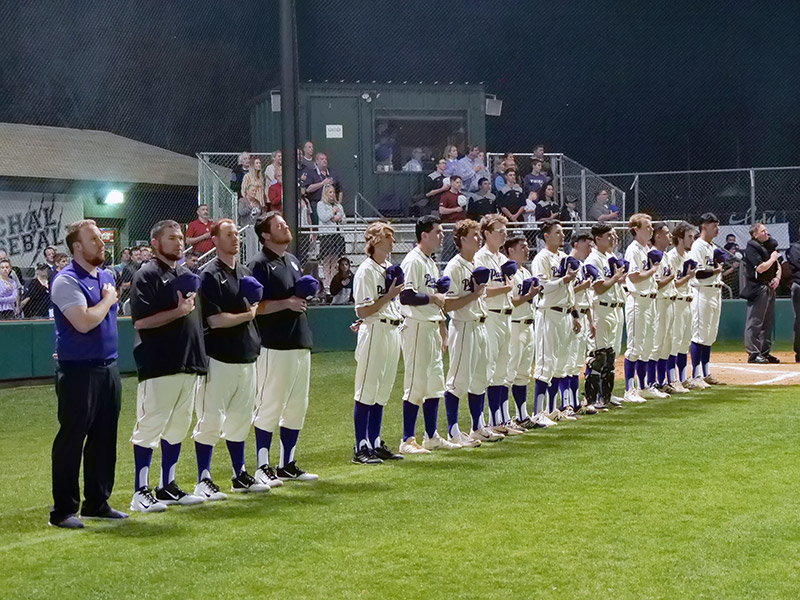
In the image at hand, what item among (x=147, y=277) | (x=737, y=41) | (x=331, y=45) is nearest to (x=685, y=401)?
(x=147, y=277)

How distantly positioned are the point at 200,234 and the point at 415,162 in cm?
491

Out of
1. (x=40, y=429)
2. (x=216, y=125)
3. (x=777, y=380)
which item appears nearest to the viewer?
(x=40, y=429)

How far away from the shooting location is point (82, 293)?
5.68m

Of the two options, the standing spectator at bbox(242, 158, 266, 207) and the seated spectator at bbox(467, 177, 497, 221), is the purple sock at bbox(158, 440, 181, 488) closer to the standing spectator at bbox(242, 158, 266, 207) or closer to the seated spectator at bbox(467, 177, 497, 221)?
the standing spectator at bbox(242, 158, 266, 207)

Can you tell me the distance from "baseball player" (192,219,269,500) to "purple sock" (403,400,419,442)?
182cm

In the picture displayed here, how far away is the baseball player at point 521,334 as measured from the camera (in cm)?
887

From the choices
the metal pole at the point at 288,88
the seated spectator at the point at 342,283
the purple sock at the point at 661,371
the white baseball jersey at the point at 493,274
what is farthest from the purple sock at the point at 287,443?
the seated spectator at the point at 342,283

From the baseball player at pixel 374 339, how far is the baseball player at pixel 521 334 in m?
1.62

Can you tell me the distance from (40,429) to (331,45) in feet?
33.4

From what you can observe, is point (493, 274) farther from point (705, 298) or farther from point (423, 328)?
point (705, 298)

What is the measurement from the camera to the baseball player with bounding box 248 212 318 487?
6.75m

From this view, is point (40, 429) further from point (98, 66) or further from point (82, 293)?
point (98, 66)

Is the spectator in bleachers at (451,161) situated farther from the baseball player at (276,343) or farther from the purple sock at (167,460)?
the purple sock at (167,460)

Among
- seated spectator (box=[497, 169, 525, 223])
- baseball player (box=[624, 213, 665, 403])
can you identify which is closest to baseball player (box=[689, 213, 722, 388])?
baseball player (box=[624, 213, 665, 403])
